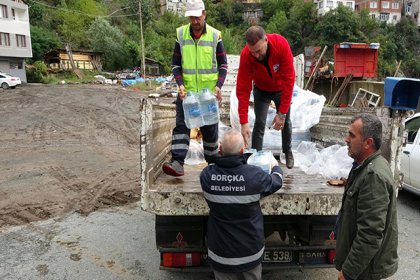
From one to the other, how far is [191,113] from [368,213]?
7.08 ft

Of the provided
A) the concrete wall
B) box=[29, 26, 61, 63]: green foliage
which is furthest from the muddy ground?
box=[29, 26, 61, 63]: green foliage

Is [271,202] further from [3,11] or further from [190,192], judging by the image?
[3,11]

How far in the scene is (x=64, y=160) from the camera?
8219 mm

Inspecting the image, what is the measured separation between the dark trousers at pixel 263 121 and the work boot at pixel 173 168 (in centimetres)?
110

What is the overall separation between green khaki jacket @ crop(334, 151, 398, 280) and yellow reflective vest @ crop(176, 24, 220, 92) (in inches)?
80.7

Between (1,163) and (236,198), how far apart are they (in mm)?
7281

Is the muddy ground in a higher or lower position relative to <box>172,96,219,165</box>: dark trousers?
lower

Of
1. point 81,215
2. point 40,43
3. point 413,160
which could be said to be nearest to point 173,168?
point 81,215

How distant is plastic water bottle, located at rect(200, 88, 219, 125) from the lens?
373 centimetres

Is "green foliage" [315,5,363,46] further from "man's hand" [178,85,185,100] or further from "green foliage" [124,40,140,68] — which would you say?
"man's hand" [178,85,185,100]

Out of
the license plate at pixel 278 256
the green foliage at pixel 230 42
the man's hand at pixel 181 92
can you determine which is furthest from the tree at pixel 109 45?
the license plate at pixel 278 256

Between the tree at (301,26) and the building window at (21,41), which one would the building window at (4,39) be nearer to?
the building window at (21,41)

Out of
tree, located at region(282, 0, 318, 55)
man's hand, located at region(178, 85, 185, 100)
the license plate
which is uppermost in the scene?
tree, located at region(282, 0, 318, 55)

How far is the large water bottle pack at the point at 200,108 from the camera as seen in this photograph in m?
3.69
